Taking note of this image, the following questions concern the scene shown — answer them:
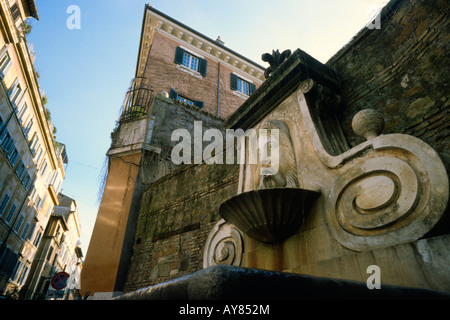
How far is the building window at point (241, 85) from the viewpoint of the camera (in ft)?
61.6

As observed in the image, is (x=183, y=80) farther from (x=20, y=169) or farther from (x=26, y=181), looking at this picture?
(x=26, y=181)

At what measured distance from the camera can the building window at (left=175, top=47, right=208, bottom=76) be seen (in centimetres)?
1691

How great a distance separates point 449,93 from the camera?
2.61 m

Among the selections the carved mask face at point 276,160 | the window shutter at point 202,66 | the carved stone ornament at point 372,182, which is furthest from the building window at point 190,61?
the carved stone ornament at point 372,182

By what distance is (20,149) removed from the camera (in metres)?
18.3

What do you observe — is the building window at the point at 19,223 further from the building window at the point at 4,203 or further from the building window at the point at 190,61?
the building window at the point at 190,61

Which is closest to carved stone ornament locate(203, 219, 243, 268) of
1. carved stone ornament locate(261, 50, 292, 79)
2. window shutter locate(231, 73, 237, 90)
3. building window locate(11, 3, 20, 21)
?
carved stone ornament locate(261, 50, 292, 79)

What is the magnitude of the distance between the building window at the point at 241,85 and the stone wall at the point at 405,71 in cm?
1514

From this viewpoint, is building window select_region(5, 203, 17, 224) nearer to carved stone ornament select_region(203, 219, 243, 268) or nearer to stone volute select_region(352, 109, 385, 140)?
carved stone ornament select_region(203, 219, 243, 268)

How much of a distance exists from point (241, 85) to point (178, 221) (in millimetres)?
15183

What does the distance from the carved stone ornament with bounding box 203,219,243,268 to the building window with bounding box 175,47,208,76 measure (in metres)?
14.7
